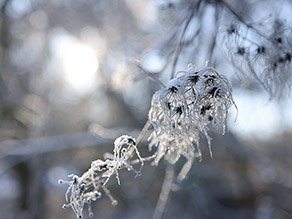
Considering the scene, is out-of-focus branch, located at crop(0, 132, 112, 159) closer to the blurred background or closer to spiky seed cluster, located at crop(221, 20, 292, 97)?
the blurred background

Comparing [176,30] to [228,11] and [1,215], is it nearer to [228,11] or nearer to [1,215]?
[228,11]

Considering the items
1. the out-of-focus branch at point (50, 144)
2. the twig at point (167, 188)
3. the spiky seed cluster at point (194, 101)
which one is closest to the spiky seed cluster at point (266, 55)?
the spiky seed cluster at point (194, 101)

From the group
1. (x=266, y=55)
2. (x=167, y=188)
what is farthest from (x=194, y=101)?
(x=167, y=188)

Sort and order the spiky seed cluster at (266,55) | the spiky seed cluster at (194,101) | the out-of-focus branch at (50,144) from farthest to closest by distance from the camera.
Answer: the out-of-focus branch at (50,144) < the spiky seed cluster at (266,55) < the spiky seed cluster at (194,101)

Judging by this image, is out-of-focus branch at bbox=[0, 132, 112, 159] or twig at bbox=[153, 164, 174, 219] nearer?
twig at bbox=[153, 164, 174, 219]

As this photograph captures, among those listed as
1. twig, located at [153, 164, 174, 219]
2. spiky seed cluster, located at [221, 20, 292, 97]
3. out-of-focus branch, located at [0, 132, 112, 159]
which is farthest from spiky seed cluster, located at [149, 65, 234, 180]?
out-of-focus branch, located at [0, 132, 112, 159]

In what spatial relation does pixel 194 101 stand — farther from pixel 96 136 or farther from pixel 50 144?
pixel 50 144

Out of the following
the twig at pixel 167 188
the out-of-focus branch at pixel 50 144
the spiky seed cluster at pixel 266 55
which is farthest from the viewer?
the out-of-focus branch at pixel 50 144

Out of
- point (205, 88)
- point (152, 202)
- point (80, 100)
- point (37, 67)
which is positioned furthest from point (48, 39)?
point (205, 88)

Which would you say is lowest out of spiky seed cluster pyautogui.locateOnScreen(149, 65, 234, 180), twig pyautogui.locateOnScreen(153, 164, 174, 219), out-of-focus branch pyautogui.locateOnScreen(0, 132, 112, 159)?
spiky seed cluster pyautogui.locateOnScreen(149, 65, 234, 180)

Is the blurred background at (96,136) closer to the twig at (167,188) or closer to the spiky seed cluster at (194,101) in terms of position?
the twig at (167,188)

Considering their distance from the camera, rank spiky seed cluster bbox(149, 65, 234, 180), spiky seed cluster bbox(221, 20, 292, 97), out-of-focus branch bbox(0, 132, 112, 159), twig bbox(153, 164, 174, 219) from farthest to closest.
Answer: out-of-focus branch bbox(0, 132, 112, 159), twig bbox(153, 164, 174, 219), spiky seed cluster bbox(221, 20, 292, 97), spiky seed cluster bbox(149, 65, 234, 180)

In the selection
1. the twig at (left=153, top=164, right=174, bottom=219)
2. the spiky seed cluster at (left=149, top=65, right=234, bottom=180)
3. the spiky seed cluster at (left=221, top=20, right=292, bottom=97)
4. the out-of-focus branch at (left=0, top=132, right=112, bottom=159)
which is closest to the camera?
the spiky seed cluster at (left=149, top=65, right=234, bottom=180)
